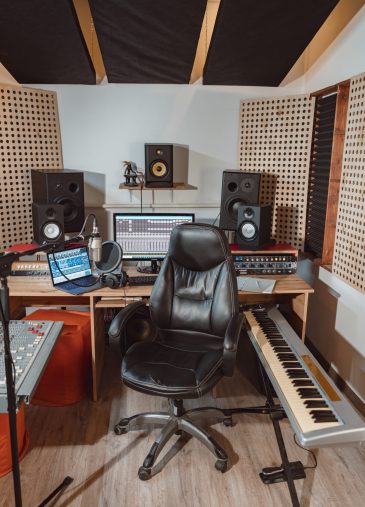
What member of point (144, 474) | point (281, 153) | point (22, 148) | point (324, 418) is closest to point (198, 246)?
point (324, 418)

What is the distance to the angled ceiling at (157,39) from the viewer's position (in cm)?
257

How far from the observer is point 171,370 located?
2260 mm

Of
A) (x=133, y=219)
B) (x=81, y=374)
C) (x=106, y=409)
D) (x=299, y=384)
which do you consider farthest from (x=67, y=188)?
(x=299, y=384)

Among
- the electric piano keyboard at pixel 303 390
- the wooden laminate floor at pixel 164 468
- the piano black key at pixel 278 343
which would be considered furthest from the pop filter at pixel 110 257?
the piano black key at pixel 278 343

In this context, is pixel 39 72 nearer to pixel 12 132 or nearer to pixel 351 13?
pixel 12 132

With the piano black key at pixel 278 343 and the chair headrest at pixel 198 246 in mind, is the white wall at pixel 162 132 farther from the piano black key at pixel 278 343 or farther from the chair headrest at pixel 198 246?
the chair headrest at pixel 198 246

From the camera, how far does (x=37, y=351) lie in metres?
1.96

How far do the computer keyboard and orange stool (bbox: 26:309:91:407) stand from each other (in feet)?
1.26

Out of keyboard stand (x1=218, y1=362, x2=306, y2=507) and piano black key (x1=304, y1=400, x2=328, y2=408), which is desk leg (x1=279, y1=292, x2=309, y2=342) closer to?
keyboard stand (x1=218, y1=362, x2=306, y2=507)

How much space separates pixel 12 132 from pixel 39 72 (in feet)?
1.53

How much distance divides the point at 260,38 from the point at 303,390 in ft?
7.22

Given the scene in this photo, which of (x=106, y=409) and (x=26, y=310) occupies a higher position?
(x=26, y=310)

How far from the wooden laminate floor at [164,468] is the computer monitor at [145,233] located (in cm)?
92

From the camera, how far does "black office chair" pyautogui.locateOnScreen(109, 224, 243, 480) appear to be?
2209mm
